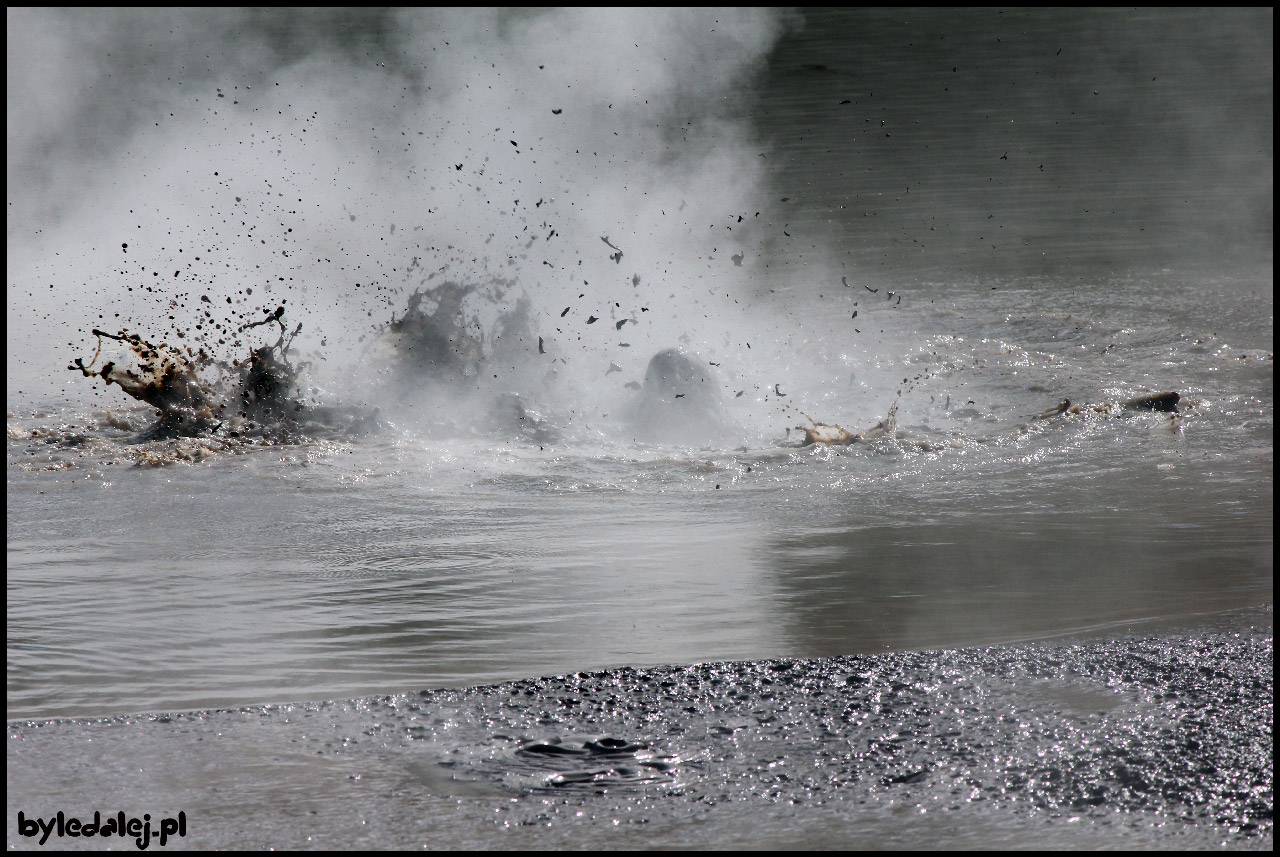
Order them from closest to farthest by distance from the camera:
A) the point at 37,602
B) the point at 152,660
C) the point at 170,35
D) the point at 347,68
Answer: the point at 152,660, the point at 37,602, the point at 347,68, the point at 170,35

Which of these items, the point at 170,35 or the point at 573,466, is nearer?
the point at 573,466

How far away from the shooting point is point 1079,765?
347cm

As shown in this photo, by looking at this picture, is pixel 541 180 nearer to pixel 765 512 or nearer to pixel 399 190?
pixel 399 190

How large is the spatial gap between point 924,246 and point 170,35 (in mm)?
8918

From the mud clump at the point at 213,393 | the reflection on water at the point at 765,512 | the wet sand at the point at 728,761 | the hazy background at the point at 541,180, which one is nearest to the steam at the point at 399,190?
the hazy background at the point at 541,180

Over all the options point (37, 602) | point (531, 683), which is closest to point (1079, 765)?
point (531, 683)

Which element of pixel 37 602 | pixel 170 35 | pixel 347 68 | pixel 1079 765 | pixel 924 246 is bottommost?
pixel 1079 765

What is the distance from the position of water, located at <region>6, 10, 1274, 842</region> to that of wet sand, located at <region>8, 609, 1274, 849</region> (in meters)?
0.30

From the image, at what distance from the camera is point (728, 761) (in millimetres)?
3529

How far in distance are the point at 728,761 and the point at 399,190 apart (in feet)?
30.4

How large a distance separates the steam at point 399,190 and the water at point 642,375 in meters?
0.05

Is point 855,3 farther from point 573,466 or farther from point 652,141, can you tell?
point 573,466

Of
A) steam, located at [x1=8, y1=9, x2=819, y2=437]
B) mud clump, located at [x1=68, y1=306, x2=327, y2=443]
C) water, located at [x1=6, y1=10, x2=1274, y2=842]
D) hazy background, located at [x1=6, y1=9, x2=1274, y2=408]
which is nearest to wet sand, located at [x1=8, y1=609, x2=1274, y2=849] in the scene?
water, located at [x1=6, y1=10, x2=1274, y2=842]

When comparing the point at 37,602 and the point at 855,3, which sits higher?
the point at 855,3
